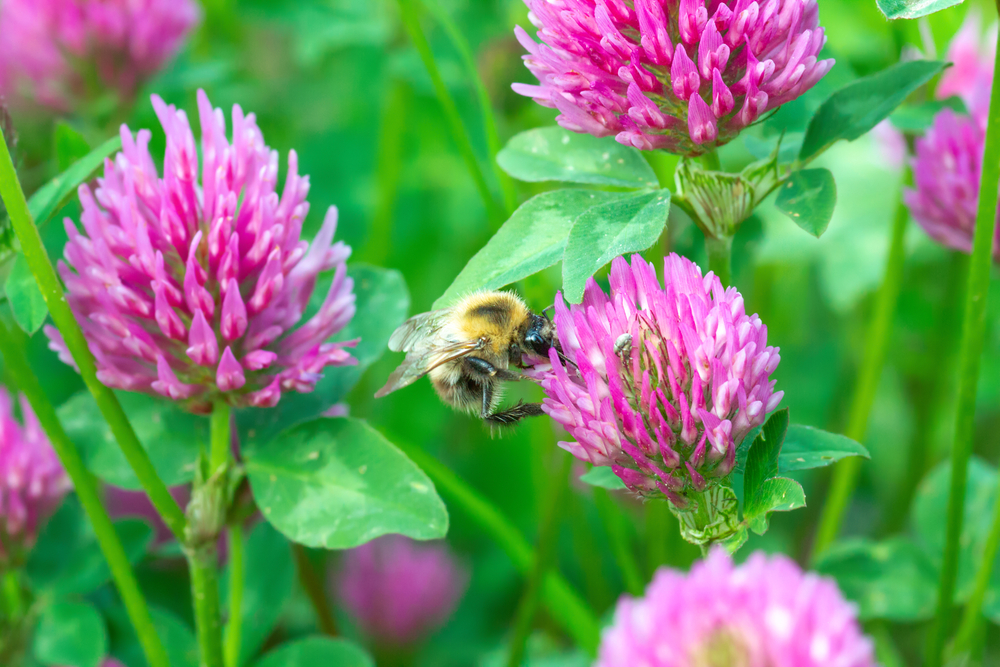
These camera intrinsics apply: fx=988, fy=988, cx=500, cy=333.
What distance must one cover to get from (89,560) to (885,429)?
1.75 m

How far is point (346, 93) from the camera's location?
2.87m

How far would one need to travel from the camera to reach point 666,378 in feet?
2.68

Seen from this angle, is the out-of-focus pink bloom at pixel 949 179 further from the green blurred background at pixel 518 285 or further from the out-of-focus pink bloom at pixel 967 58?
the out-of-focus pink bloom at pixel 967 58

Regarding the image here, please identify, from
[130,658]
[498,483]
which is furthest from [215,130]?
[498,483]

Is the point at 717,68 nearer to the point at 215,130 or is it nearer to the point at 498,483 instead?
the point at 215,130

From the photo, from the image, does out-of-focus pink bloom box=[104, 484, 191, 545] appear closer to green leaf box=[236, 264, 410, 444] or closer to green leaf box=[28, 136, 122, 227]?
green leaf box=[236, 264, 410, 444]

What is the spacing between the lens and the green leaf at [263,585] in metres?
1.27

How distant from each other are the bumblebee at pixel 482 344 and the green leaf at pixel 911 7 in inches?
19.9

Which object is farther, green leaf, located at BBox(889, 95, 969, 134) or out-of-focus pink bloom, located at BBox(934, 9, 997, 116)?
out-of-focus pink bloom, located at BBox(934, 9, 997, 116)

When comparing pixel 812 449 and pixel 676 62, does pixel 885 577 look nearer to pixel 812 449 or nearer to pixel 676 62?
pixel 812 449

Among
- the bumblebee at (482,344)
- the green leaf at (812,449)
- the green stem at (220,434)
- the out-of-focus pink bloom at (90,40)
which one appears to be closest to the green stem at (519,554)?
the bumblebee at (482,344)

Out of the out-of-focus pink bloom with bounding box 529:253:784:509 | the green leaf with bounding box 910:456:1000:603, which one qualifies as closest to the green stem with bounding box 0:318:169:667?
the out-of-focus pink bloom with bounding box 529:253:784:509

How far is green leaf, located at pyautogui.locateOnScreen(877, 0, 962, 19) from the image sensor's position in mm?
793

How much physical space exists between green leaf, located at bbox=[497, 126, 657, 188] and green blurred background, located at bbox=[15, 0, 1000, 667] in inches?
20.4
